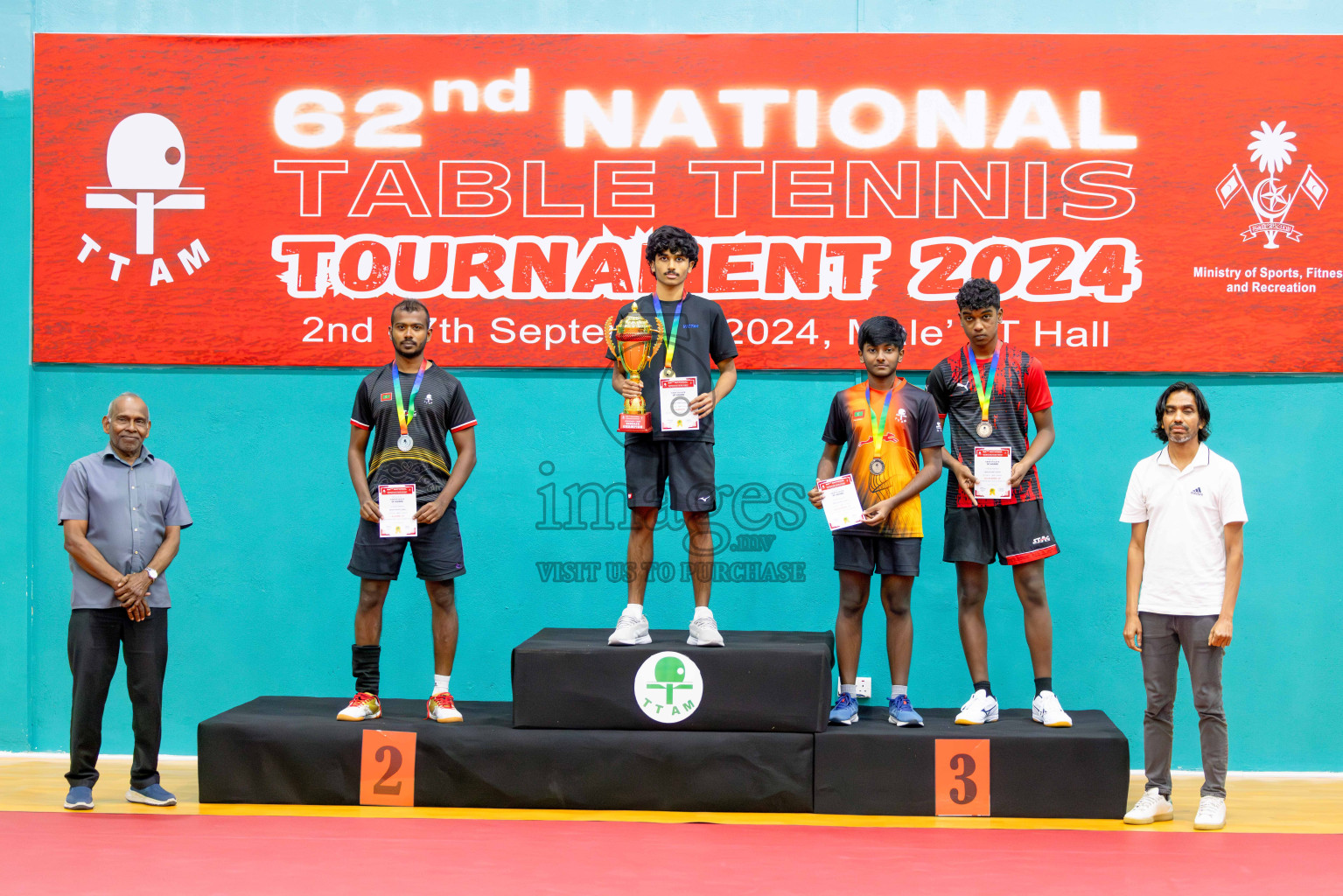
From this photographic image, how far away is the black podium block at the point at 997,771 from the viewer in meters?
3.75

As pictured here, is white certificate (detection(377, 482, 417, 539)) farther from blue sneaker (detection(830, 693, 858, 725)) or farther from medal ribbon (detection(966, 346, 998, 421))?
medal ribbon (detection(966, 346, 998, 421))

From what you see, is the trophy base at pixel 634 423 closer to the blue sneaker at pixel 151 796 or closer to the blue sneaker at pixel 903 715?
the blue sneaker at pixel 903 715

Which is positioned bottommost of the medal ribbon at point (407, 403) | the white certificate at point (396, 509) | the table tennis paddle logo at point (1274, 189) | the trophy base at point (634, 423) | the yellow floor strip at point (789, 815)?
the yellow floor strip at point (789, 815)

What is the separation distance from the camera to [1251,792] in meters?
4.30

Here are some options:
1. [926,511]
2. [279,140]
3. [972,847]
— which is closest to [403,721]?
[972,847]

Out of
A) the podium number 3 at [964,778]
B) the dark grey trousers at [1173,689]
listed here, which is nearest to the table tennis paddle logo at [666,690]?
the podium number 3 at [964,778]

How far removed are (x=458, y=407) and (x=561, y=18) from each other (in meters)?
1.99

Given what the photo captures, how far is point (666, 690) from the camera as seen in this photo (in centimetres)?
383

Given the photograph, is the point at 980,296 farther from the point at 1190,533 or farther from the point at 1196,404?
the point at 1190,533

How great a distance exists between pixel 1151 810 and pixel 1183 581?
82cm

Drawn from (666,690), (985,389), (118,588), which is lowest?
(666,690)

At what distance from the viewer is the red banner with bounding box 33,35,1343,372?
186 inches

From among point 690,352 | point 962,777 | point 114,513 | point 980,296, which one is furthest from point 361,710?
point 980,296

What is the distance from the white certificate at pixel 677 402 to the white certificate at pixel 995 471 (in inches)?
42.7
